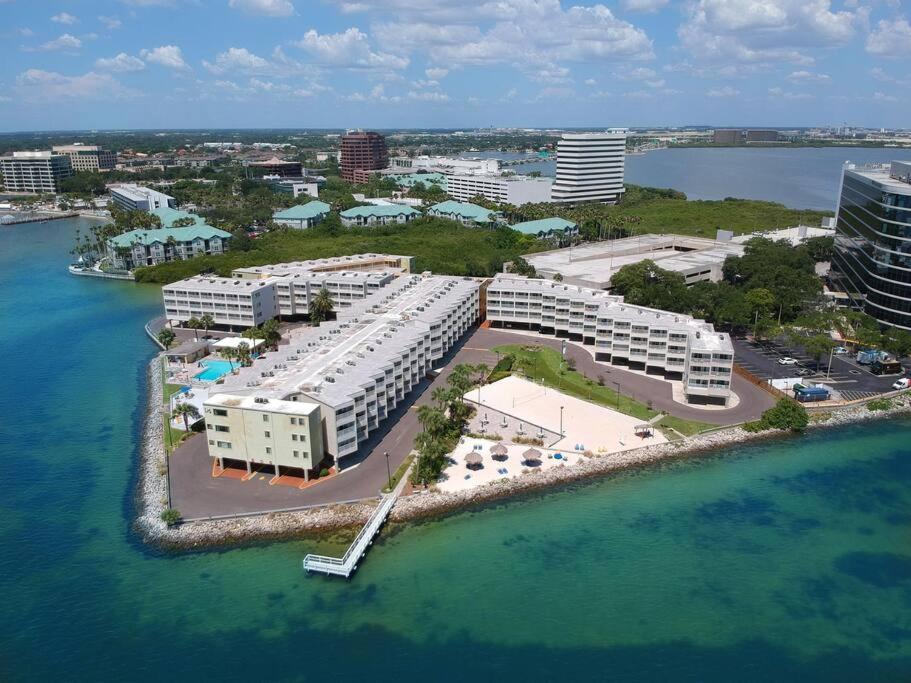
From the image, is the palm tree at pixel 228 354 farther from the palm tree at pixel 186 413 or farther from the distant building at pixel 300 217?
the distant building at pixel 300 217

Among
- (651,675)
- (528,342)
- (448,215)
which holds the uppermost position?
(448,215)

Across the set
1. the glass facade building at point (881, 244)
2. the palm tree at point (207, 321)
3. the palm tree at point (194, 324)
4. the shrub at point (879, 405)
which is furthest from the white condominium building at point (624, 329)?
the palm tree at point (194, 324)

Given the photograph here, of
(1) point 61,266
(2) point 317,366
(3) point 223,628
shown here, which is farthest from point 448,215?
(3) point 223,628

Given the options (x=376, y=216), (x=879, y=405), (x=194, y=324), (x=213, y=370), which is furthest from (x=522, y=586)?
(x=376, y=216)

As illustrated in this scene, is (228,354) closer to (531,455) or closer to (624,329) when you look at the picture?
(531,455)

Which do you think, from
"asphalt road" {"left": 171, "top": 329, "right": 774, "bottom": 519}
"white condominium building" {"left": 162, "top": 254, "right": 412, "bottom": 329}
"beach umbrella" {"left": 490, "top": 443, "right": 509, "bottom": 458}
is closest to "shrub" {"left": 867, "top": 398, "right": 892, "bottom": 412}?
"asphalt road" {"left": 171, "top": 329, "right": 774, "bottom": 519}

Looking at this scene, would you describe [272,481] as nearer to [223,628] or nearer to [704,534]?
[223,628]
